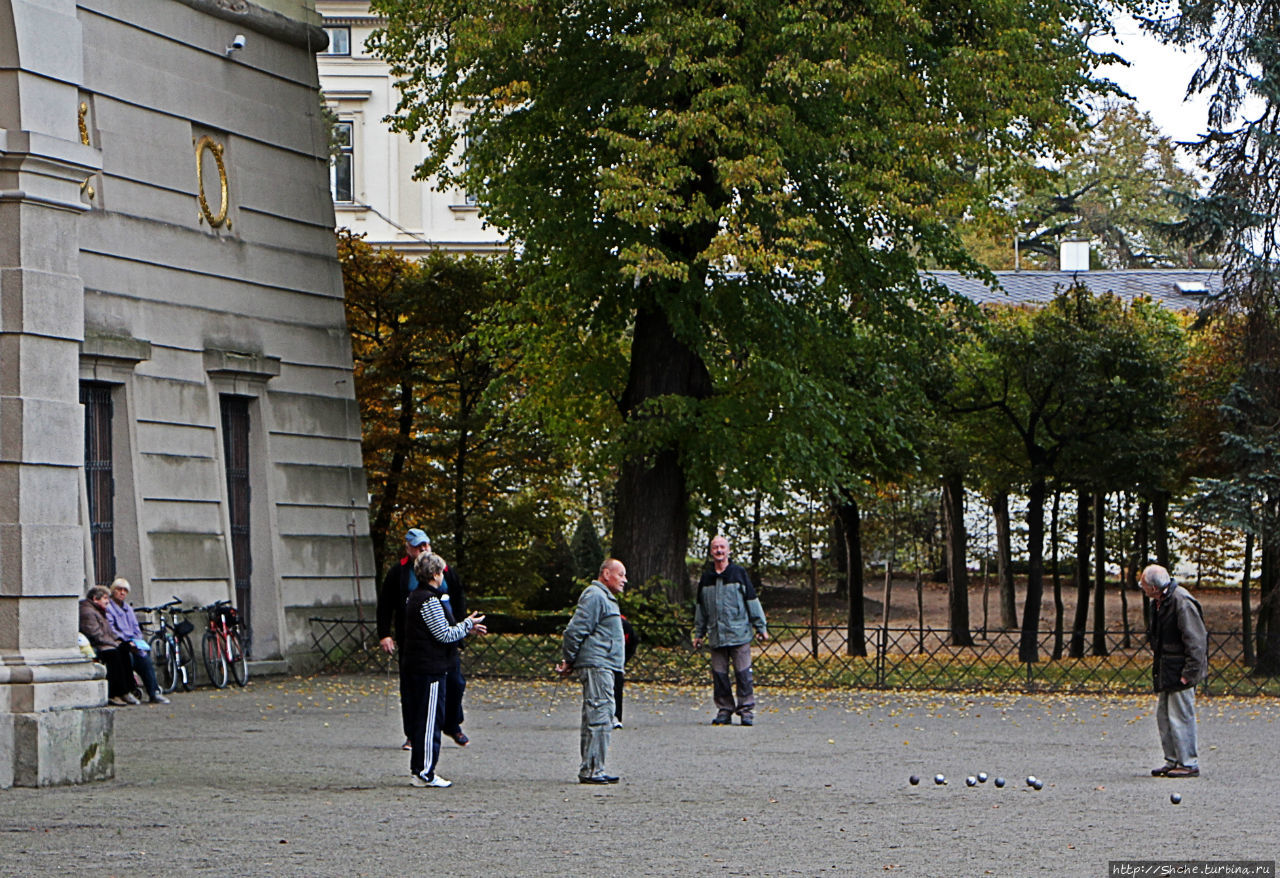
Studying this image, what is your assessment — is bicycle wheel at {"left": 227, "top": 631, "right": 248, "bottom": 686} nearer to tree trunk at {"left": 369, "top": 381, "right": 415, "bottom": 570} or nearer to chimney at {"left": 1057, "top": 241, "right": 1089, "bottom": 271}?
tree trunk at {"left": 369, "top": 381, "right": 415, "bottom": 570}

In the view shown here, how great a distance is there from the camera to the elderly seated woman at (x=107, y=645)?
59.0 ft

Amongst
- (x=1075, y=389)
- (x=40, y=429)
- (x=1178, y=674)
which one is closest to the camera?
(x=40, y=429)

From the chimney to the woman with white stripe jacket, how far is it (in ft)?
136

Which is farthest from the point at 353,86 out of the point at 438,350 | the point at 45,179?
the point at 45,179

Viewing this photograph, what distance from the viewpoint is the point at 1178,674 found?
12.8 meters

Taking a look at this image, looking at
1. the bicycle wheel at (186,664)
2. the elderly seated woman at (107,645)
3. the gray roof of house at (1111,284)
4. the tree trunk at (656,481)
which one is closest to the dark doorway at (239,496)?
the bicycle wheel at (186,664)

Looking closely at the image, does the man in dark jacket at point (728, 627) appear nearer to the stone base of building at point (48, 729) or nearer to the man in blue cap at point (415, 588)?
the man in blue cap at point (415, 588)

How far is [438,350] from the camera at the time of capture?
29766 mm

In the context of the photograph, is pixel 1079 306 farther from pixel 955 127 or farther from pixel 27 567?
pixel 27 567

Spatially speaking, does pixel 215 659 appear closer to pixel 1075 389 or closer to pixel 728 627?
pixel 728 627

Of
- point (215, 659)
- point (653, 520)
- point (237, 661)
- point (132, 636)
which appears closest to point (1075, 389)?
point (653, 520)

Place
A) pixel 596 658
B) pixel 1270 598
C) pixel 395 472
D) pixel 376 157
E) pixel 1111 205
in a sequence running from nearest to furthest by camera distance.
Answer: pixel 596 658
pixel 1270 598
pixel 395 472
pixel 376 157
pixel 1111 205

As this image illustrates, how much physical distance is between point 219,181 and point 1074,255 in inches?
1345

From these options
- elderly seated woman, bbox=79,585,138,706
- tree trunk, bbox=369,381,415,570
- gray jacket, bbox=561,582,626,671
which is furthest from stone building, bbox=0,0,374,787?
gray jacket, bbox=561,582,626,671
